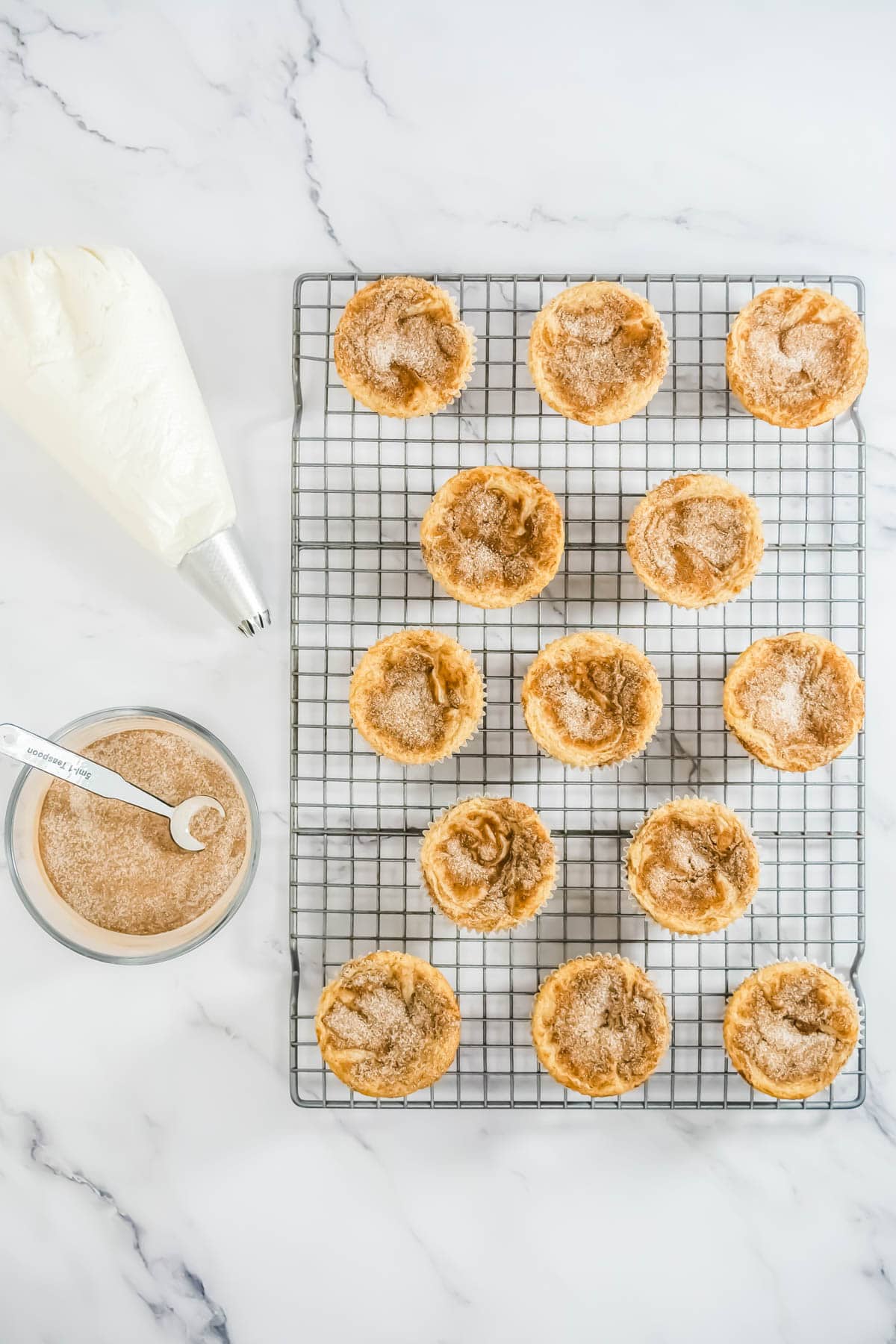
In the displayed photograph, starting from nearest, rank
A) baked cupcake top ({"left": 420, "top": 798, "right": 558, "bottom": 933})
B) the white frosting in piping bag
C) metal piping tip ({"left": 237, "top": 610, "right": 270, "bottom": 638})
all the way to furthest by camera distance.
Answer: the white frosting in piping bag → baked cupcake top ({"left": 420, "top": 798, "right": 558, "bottom": 933}) → metal piping tip ({"left": 237, "top": 610, "right": 270, "bottom": 638})

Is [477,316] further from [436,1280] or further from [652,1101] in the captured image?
[436,1280]

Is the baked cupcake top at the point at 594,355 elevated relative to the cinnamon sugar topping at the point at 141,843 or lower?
elevated

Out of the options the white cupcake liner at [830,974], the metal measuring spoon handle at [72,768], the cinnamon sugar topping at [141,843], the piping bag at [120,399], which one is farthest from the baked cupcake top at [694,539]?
the metal measuring spoon handle at [72,768]

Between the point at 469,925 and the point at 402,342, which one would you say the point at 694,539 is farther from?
the point at 469,925

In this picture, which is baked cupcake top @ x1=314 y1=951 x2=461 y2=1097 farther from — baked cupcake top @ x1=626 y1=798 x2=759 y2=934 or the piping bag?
the piping bag

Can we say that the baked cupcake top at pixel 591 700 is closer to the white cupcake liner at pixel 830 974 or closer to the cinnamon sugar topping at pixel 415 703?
the cinnamon sugar topping at pixel 415 703

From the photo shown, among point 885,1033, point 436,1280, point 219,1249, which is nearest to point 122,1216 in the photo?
point 219,1249

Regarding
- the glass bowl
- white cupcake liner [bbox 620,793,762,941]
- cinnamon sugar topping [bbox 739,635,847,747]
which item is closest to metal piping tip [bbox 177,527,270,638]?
the glass bowl
